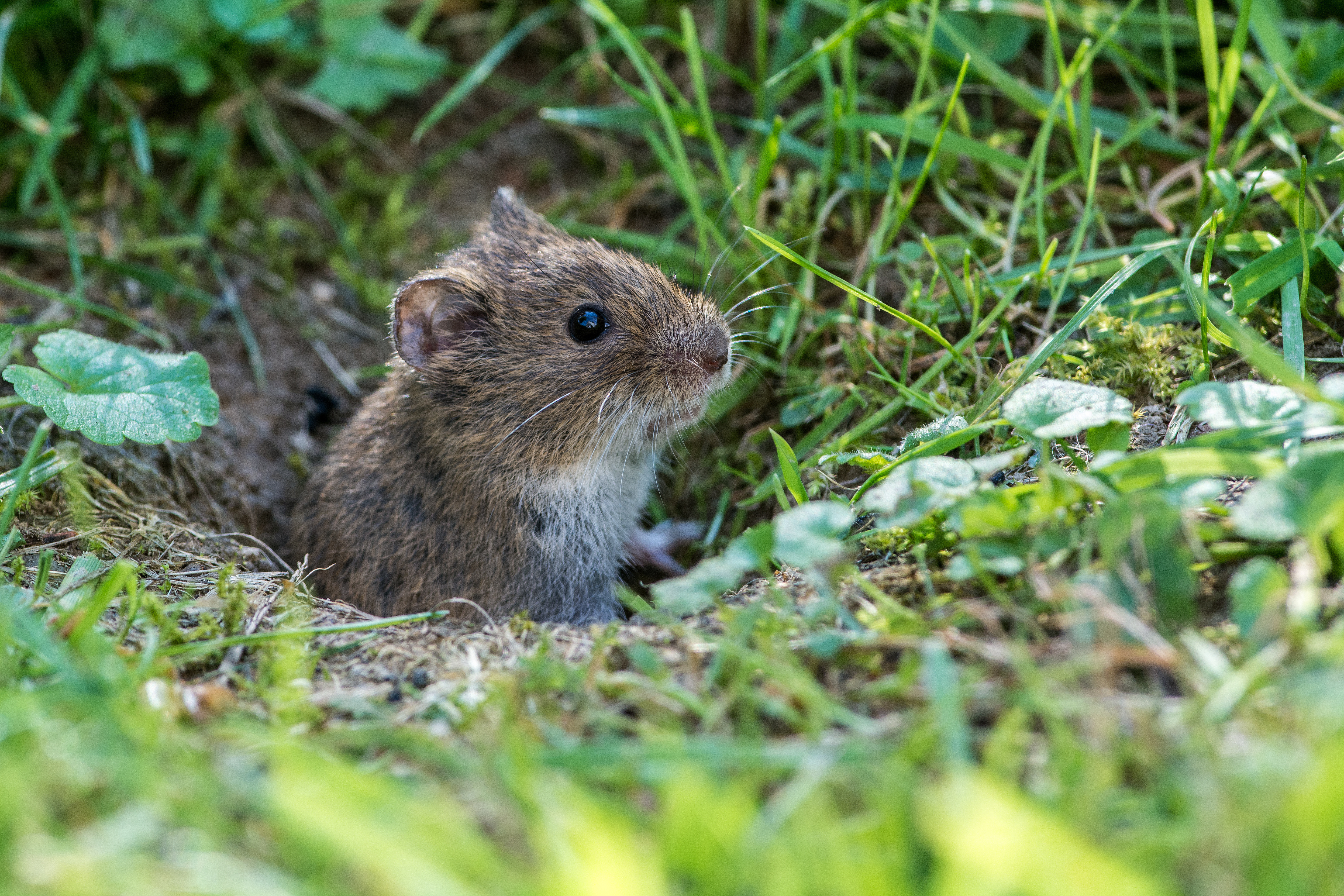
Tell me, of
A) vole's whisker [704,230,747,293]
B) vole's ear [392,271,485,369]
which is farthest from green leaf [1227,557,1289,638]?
vole's ear [392,271,485,369]

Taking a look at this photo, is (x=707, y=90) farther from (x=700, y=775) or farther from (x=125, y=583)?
(x=700, y=775)

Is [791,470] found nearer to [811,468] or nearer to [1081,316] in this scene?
[811,468]

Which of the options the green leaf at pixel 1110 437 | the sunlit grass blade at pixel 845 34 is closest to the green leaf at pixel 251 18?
the sunlit grass blade at pixel 845 34

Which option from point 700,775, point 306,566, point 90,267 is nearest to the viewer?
point 700,775

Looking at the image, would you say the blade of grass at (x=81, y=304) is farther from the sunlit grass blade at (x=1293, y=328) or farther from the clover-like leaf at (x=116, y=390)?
the sunlit grass blade at (x=1293, y=328)

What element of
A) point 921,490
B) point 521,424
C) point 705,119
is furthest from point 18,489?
→ point 705,119

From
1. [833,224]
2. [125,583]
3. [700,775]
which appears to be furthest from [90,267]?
[700,775]
